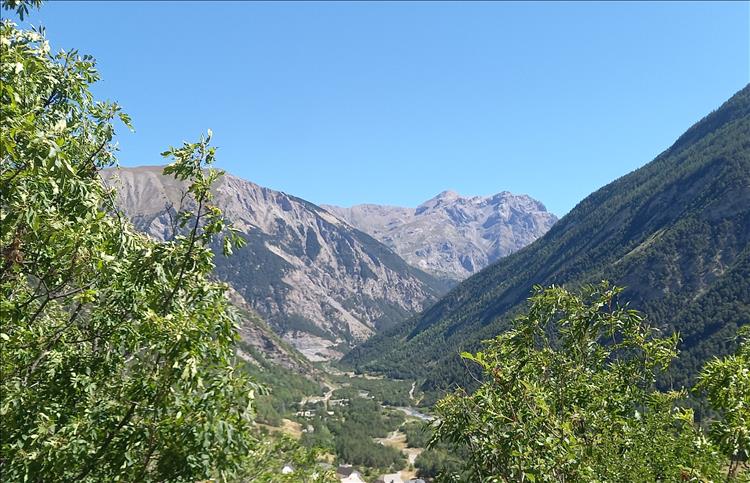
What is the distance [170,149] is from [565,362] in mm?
11016

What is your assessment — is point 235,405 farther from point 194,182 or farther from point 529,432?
point 529,432

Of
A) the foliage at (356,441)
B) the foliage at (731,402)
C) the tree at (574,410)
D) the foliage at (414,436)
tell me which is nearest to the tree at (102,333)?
the tree at (574,410)

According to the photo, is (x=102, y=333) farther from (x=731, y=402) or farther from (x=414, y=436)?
(x=414, y=436)

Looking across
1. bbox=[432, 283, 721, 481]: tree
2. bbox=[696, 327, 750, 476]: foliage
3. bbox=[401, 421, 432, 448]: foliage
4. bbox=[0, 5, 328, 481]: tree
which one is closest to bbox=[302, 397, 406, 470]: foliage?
bbox=[401, 421, 432, 448]: foliage

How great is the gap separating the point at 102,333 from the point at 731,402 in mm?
11912

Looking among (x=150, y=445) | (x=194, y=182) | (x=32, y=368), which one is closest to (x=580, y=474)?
(x=150, y=445)

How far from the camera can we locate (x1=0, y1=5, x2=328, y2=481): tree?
6.85m

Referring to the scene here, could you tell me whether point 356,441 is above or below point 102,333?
below

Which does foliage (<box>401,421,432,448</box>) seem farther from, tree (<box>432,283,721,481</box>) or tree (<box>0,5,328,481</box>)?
tree (<box>0,5,328,481</box>)

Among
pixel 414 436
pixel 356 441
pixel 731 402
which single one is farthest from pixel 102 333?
pixel 414 436

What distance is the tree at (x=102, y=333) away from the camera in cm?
685

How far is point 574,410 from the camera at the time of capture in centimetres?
1038

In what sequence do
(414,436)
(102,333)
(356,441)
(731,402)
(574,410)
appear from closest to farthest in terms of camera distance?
(731,402), (102,333), (574,410), (356,441), (414,436)

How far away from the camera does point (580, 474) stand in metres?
8.08
